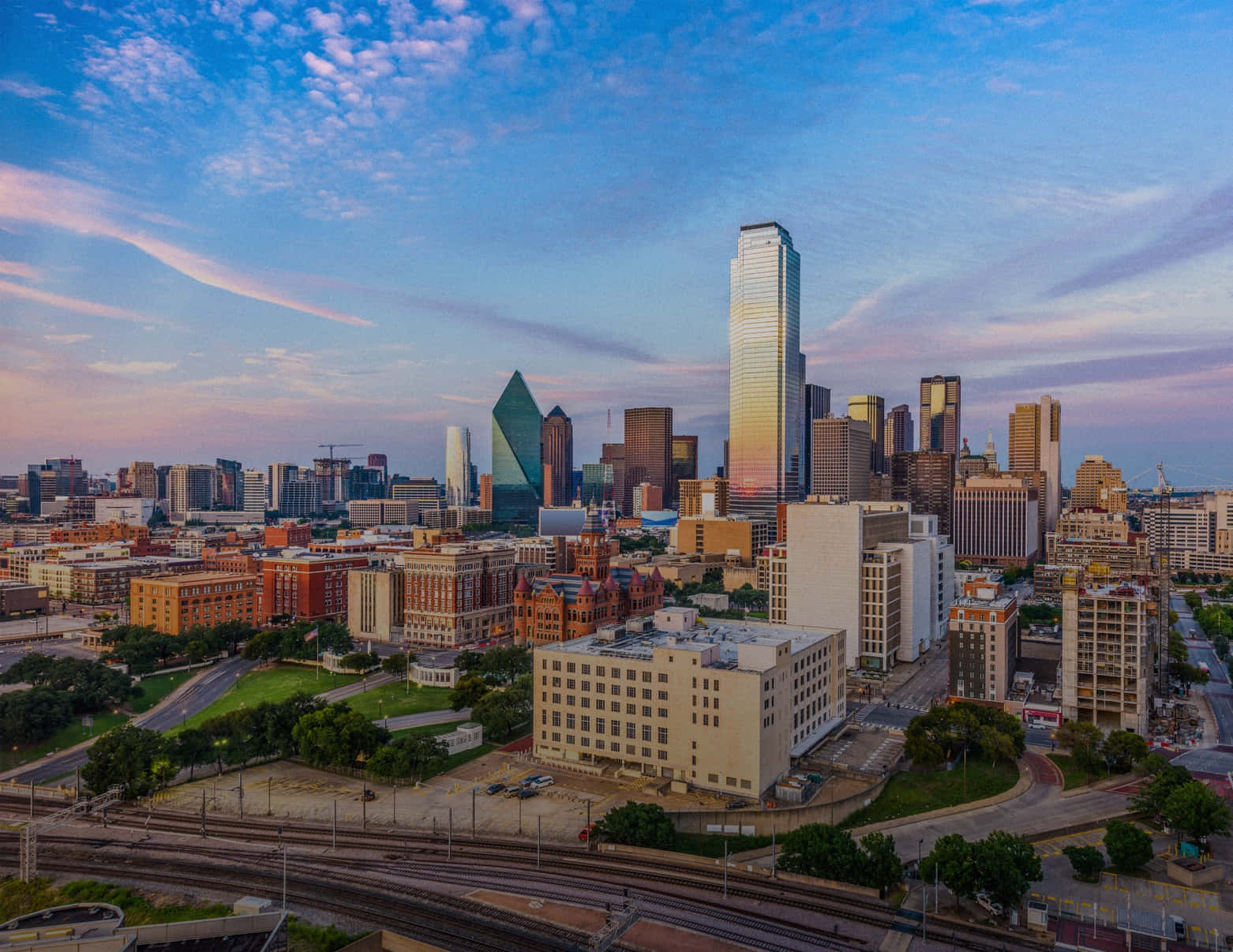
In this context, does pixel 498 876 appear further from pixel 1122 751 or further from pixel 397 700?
pixel 1122 751

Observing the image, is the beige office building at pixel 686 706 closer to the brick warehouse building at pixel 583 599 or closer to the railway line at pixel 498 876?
the railway line at pixel 498 876

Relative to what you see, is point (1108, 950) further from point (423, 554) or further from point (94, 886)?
point (423, 554)

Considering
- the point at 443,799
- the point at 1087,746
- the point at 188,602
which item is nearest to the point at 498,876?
the point at 443,799

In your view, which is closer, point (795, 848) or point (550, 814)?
point (795, 848)

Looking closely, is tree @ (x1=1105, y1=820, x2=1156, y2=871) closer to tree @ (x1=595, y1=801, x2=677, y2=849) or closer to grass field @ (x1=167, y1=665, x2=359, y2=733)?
tree @ (x1=595, y1=801, x2=677, y2=849)

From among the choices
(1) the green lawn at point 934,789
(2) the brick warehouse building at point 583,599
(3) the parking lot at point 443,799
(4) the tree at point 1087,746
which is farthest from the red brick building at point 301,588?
(4) the tree at point 1087,746

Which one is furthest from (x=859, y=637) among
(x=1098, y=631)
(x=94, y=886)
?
(x=94, y=886)
